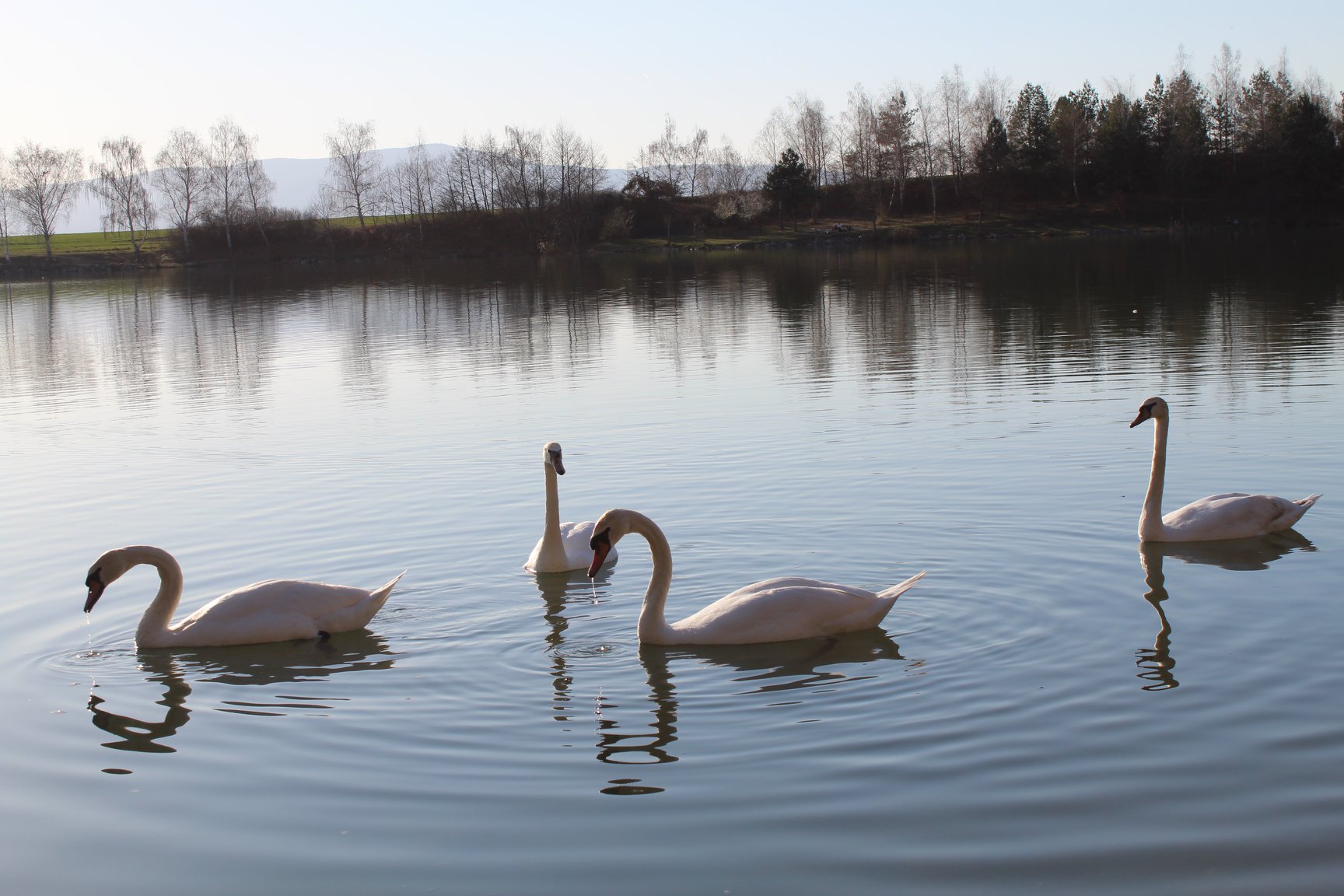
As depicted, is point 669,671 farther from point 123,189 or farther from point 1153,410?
point 123,189

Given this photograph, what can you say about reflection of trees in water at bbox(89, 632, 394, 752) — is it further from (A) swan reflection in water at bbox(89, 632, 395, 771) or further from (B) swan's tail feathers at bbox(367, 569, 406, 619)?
(B) swan's tail feathers at bbox(367, 569, 406, 619)

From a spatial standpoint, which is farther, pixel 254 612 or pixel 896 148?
pixel 896 148

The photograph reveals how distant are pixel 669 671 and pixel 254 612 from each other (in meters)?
3.12

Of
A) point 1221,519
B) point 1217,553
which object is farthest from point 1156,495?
point 1217,553

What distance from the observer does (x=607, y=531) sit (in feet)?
28.0

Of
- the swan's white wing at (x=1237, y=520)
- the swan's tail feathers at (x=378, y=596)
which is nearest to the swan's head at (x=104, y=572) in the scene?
the swan's tail feathers at (x=378, y=596)

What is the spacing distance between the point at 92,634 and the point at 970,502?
763 cm

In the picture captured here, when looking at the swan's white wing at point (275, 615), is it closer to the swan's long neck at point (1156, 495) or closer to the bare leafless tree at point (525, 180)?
the swan's long neck at point (1156, 495)

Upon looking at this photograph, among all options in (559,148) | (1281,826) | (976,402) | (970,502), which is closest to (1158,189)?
(559,148)

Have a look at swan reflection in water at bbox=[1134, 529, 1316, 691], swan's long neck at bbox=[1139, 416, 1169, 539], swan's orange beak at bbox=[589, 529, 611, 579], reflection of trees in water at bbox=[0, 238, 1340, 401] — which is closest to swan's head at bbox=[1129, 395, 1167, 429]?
swan's long neck at bbox=[1139, 416, 1169, 539]

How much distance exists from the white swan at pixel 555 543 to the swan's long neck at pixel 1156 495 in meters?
4.46

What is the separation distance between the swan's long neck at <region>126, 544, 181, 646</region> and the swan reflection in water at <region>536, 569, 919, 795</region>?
2.72m

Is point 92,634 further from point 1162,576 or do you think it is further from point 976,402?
point 976,402

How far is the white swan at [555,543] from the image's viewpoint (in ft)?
35.5
